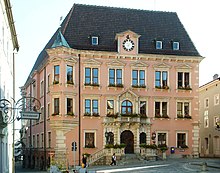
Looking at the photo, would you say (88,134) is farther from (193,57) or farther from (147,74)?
(193,57)

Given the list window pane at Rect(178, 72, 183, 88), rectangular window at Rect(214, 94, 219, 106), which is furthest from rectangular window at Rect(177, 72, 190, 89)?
rectangular window at Rect(214, 94, 219, 106)

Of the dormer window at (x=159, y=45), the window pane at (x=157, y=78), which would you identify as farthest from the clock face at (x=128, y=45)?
the window pane at (x=157, y=78)

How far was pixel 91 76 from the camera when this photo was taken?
53.1 metres

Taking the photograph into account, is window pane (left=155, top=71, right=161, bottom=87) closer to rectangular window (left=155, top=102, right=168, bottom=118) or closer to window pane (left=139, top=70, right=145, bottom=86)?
window pane (left=139, top=70, right=145, bottom=86)

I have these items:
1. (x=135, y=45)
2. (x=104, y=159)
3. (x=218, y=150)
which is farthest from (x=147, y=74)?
(x=218, y=150)

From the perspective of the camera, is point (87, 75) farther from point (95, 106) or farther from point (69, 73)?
point (95, 106)

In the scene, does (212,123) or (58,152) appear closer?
(58,152)

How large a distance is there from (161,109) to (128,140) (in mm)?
5336

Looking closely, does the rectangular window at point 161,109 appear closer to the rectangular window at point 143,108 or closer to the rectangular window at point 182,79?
the rectangular window at point 143,108

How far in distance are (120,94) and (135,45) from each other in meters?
5.73

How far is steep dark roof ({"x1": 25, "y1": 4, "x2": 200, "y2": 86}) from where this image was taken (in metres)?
54.0

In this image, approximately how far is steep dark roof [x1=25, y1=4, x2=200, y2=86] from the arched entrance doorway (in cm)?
922

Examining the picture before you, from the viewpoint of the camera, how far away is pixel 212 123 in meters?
65.1

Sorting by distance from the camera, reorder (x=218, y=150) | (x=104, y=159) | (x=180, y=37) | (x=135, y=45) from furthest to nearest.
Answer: (x=218, y=150) < (x=180, y=37) < (x=135, y=45) < (x=104, y=159)
